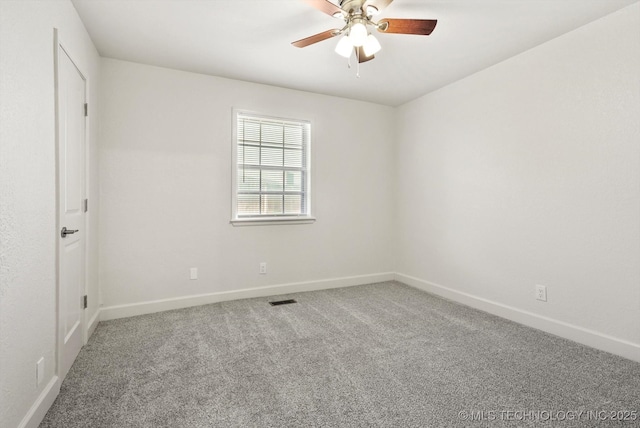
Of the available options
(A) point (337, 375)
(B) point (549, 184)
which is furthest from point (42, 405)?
(B) point (549, 184)

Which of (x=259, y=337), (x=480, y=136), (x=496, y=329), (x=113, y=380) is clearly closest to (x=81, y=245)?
(x=113, y=380)

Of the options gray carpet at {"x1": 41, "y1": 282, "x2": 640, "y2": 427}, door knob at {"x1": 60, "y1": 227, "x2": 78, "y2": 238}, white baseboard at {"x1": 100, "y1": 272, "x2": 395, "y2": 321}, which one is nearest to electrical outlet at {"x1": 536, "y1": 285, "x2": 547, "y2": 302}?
gray carpet at {"x1": 41, "y1": 282, "x2": 640, "y2": 427}

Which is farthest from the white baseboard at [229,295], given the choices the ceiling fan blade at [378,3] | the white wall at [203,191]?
the ceiling fan blade at [378,3]

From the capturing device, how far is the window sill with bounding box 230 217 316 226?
3.66 meters

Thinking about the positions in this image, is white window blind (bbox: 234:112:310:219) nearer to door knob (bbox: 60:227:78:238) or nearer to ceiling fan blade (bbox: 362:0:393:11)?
door knob (bbox: 60:227:78:238)

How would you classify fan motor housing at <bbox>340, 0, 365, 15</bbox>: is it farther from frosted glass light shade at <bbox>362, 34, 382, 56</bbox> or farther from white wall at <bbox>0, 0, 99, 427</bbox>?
white wall at <bbox>0, 0, 99, 427</bbox>

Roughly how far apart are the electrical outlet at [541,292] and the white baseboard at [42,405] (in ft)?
12.1

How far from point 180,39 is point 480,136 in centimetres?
312

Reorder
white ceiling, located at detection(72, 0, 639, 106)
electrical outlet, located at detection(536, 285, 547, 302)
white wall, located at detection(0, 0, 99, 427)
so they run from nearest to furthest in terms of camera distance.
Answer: white wall, located at detection(0, 0, 99, 427) < white ceiling, located at detection(72, 0, 639, 106) < electrical outlet, located at detection(536, 285, 547, 302)

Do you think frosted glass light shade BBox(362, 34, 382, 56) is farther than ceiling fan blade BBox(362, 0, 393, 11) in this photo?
Yes

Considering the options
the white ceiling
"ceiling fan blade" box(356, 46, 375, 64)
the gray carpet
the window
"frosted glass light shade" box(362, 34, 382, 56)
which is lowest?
the gray carpet

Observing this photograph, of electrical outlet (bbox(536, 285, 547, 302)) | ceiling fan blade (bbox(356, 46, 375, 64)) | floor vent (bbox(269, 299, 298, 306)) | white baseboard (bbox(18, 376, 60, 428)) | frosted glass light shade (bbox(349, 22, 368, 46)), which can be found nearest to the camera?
white baseboard (bbox(18, 376, 60, 428))

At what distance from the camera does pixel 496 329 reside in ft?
9.22

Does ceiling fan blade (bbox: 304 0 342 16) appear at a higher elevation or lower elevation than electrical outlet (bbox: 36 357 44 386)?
higher
